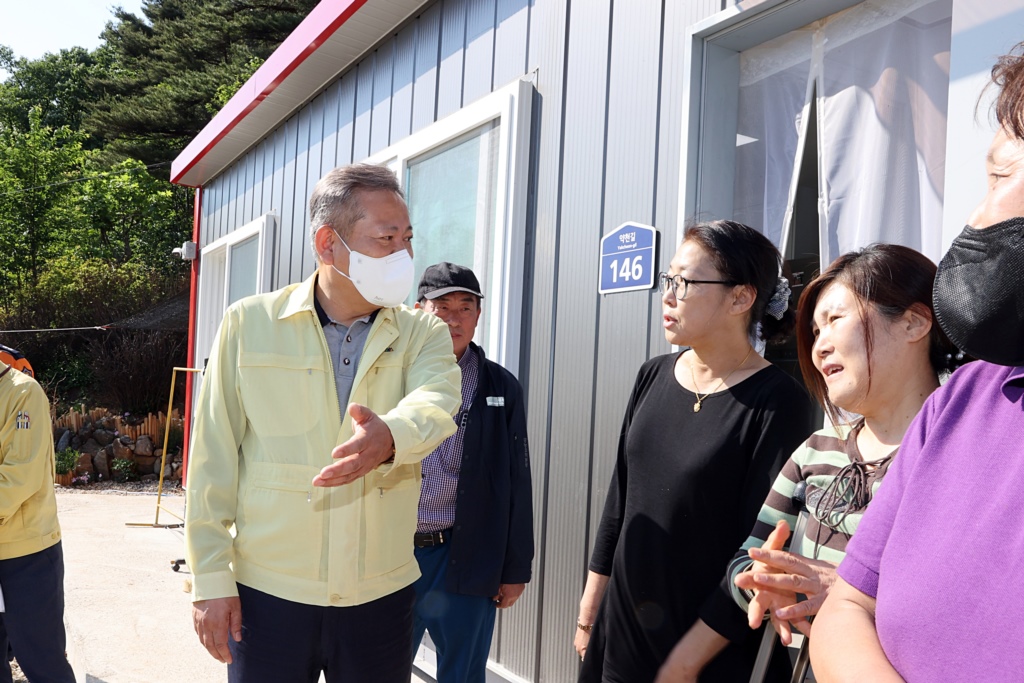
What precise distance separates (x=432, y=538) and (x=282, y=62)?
16.1ft

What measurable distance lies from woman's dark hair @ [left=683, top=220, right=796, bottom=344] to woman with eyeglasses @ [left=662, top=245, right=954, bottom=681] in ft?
1.69

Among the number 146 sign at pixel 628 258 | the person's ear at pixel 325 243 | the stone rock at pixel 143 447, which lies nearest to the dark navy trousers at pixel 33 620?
the person's ear at pixel 325 243

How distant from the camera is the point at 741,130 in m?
3.16

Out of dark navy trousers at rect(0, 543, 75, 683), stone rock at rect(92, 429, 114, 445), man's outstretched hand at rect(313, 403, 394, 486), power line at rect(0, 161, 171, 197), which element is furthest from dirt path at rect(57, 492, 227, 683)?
power line at rect(0, 161, 171, 197)

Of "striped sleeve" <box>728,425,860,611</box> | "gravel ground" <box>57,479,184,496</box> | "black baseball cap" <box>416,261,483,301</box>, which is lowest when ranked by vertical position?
"gravel ground" <box>57,479,184,496</box>

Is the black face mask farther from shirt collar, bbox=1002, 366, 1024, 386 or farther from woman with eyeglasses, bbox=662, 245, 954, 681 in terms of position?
woman with eyeglasses, bbox=662, 245, 954, 681

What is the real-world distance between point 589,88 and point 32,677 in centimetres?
346

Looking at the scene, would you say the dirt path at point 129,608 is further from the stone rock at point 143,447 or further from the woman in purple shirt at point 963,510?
the stone rock at point 143,447

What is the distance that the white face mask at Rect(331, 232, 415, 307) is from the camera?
7.72 feet

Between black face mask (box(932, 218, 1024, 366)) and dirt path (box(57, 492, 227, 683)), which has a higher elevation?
black face mask (box(932, 218, 1024, 366))

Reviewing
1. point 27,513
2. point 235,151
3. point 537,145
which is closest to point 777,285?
point 537,145

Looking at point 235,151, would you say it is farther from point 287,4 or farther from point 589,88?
point 287,4

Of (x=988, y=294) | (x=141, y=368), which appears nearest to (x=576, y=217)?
(x=988, y=294)

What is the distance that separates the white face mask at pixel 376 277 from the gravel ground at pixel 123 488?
12088 mm
